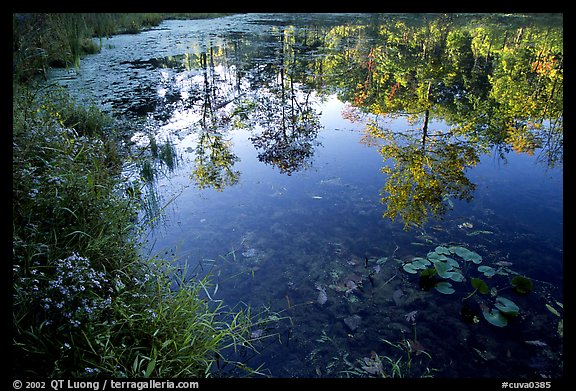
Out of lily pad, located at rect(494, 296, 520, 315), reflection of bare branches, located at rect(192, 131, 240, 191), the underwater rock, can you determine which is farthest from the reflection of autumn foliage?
reflection of bare branches, located at rect(192, 131, 240, 191)

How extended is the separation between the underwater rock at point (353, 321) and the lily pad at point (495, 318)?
1.06 metres

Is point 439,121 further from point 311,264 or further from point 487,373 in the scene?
point 487,373

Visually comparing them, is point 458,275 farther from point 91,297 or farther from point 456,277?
Result: point 91,297

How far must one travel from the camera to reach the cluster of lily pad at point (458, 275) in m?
2.81

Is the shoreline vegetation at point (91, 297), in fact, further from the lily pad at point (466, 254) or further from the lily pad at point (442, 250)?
the lily pad at point (466, 254)

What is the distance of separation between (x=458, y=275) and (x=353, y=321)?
1.16 metres

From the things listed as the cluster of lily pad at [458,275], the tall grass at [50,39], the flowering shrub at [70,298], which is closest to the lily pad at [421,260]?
the cluster of lily pad at [458,275]

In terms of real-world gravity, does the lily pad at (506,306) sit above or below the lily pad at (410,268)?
below

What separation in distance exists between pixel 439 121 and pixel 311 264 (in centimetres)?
521

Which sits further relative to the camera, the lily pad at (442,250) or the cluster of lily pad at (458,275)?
the lily pad at (442,250)

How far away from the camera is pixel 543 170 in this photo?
5.21m

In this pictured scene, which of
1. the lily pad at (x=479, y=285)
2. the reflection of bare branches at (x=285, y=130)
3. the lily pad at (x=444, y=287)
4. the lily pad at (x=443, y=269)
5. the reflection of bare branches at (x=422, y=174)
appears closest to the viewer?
the lily pad at (x=479, y=285)

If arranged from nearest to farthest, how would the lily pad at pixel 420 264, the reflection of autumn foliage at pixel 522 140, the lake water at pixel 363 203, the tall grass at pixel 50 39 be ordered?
the lake water at pixel 363 203 < the lily pad at pixel 420 264 < the reflection of autumn foliage at pixel 522 140 < the tall grass at pixel 50 39
